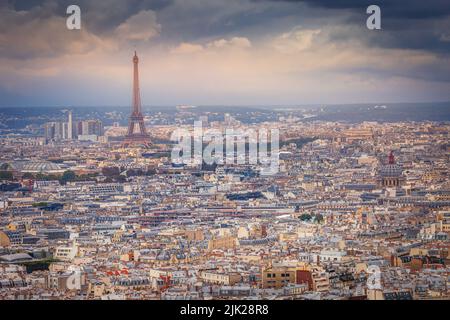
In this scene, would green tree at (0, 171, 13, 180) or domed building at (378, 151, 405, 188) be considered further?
green tree at (0, 171, 13, 180)

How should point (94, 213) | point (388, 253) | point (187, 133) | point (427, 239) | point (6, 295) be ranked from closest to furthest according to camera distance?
1. point (6, 295)
2. point (388, 253)
3. point (427, 239)
4. point (94, 213)
5. point (187, 133)

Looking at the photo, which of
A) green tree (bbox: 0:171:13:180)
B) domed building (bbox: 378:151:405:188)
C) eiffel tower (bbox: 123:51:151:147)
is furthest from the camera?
eiffel tower (bbox: 123:51:151:147)

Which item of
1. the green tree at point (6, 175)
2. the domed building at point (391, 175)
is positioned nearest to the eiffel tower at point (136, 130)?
the green tree at point (6, 175)

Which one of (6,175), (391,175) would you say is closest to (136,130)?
(6,175)

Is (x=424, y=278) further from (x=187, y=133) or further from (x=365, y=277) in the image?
(x=187, y=133)

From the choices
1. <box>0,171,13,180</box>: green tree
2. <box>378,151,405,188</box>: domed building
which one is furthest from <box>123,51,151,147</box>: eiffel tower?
<box>378,151,405,188</box>: domed building

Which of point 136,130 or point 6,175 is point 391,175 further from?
point 136,130

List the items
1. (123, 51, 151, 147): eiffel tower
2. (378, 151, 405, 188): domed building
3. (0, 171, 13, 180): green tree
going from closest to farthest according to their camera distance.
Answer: (378, 151, 405, 188): domed building → (0, 171, 13, 180): green tree → (123, 51, 151, 147): eiffel tower

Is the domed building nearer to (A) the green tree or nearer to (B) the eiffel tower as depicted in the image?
(B) the eiffel tower
